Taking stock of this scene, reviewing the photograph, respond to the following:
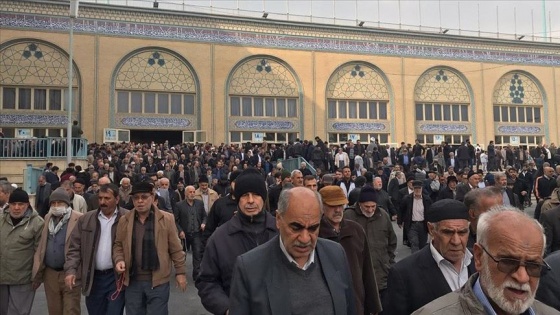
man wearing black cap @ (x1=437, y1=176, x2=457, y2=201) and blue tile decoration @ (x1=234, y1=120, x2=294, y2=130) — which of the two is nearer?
man wearing black cap @ (x1=437, y1=176, x2=457, y2=201)

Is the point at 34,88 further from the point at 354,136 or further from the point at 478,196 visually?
the point at 478,196

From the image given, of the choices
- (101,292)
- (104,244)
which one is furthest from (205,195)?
(101,292)

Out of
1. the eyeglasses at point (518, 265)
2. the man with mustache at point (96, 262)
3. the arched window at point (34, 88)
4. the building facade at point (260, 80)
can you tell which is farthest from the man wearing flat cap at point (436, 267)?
the arched window at point (34, 88)

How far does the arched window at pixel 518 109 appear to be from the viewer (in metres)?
32.6

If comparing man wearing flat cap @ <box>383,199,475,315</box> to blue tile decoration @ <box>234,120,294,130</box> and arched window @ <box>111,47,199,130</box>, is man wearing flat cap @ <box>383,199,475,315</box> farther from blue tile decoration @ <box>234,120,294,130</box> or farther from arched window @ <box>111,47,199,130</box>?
blue tile decoration @ <box>234,120,294,130</box>

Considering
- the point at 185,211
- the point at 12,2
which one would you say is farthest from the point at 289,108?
the point at 185,211

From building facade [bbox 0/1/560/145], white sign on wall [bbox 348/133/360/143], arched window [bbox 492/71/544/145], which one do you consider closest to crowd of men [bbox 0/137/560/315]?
building facade [bbox 0/1/560/145]

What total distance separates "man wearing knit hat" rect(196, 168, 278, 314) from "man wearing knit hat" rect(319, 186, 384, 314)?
22.5 inches

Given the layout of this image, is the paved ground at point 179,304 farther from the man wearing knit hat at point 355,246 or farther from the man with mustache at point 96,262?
the man wearing knit hat at point 355,246

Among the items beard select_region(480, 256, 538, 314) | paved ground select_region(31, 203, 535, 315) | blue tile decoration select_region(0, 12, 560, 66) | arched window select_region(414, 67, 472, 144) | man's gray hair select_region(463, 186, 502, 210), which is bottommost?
paved ground select_region(31, 203, 535, 315)

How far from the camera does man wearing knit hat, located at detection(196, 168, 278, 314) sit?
3398 millimetres

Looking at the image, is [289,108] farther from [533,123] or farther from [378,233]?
[378,233]

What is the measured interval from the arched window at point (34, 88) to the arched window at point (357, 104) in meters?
14.5

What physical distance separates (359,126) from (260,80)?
6.83 meters
